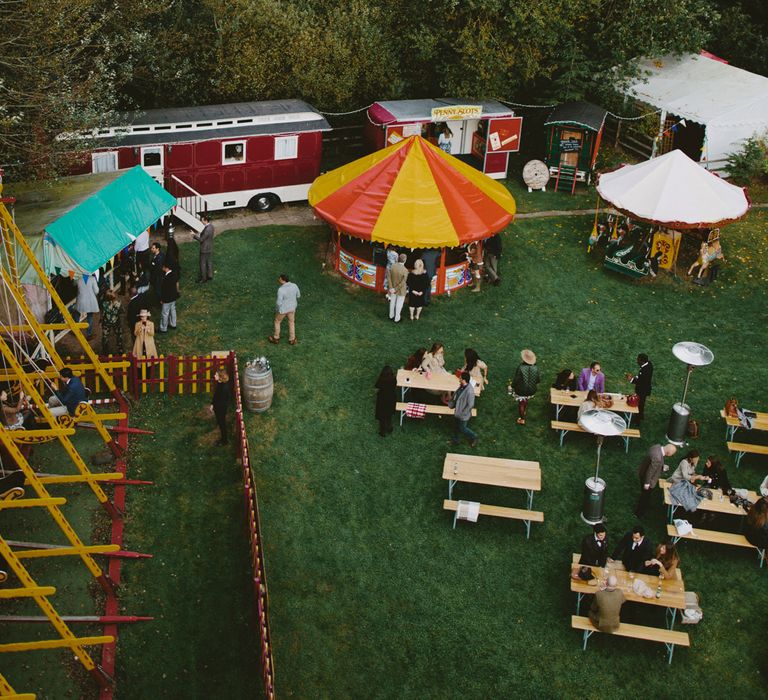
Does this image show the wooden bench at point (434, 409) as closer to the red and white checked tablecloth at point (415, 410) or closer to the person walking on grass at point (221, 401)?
the red and white checked tablecloth at point (415, 410)

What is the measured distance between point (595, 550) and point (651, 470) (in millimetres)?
2087

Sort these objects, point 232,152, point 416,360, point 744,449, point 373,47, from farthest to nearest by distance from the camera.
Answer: point 373,47 → point 232,152 → point 416,360 → point 744,449

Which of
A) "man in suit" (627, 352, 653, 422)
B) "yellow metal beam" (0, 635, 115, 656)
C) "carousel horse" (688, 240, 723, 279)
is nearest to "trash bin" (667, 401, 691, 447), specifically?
"man in suit" (627, 352, 653, 422)

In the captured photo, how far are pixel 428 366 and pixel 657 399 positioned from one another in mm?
4765

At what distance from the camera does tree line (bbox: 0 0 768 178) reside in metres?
25.5

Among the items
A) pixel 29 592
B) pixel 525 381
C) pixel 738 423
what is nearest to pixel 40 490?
pixel 29 592

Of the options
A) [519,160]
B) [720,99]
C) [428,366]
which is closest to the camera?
[428,366]

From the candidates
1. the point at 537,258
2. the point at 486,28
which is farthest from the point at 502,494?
the point at 486,28

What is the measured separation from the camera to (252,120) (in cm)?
2452

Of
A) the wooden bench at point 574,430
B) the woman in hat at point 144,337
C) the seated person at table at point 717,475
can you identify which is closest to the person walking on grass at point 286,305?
the woman in hat at point 144,337

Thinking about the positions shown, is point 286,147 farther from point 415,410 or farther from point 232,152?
point 415,410

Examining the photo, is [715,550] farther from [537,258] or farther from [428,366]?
[537,258]

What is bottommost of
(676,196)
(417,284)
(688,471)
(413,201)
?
(688,471)

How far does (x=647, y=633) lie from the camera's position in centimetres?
1219
